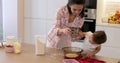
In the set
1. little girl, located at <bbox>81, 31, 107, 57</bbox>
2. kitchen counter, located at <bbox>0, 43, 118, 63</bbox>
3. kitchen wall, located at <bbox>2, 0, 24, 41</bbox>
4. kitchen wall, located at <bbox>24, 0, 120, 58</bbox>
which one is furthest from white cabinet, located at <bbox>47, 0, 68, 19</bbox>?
little girl, located at <bbox>81, 31, 107, 57</bbox>

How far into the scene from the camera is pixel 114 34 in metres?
2.94

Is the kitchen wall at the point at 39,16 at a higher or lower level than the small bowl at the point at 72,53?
higher

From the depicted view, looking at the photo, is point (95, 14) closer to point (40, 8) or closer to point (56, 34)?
Answer: point (40, 8)

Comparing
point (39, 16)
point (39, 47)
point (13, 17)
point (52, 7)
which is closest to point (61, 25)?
point (39, 47)

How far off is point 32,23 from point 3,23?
0.53 m

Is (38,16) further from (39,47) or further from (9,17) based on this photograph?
(39,47)

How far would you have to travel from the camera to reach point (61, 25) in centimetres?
197

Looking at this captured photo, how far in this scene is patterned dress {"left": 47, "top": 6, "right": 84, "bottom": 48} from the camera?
1936 millimetres

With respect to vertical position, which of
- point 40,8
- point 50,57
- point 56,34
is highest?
point 40,8

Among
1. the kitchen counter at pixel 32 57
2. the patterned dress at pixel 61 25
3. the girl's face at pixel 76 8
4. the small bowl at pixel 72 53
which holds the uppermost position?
the girl's face at pixel 76 8

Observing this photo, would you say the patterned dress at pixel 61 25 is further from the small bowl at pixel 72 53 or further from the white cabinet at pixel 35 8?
the white cabinet at pixel 35 8

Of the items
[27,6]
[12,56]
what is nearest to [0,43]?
[12,56]

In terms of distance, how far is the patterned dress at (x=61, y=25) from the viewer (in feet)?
6.35

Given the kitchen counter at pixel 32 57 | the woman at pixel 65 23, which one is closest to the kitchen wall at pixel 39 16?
the woman at pixel 65 23
